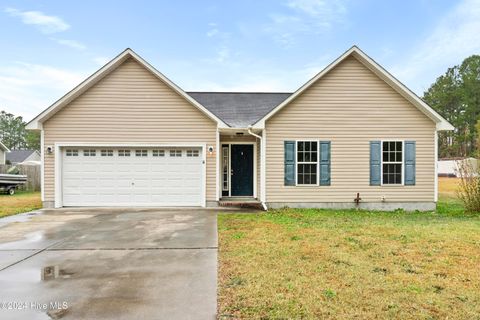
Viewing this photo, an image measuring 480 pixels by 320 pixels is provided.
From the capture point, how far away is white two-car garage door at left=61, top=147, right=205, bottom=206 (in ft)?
41.4

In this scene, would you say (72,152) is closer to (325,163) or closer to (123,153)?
(123,153)

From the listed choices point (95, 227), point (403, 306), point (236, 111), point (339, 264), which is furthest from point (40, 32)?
point (403, 306)

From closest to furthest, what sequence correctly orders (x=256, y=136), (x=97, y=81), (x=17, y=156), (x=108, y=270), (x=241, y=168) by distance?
(x=108, y=270), (x=256, y=136), (x=97, y=81), (x=241, y=168), (x=17, y=156)

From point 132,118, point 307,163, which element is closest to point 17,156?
point 132,118

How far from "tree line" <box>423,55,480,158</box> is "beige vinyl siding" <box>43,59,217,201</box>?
Result: 44776 millimetres

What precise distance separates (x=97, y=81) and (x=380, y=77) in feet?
35.5

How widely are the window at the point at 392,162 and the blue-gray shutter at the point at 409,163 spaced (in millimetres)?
207

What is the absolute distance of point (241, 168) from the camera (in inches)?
560

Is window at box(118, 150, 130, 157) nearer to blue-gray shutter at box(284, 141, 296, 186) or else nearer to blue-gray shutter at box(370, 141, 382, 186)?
blue-gray shutter at box(284, 141, 296, 186)

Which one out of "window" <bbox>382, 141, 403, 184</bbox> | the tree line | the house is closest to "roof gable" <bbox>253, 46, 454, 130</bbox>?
the house

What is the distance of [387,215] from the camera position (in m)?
11.1

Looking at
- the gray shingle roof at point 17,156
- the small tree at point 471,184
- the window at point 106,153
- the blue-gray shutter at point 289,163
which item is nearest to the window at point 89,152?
the window at point 106,153

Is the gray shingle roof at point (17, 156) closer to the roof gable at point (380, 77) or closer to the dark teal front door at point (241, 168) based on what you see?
the dark teal front door at point (241, 168)

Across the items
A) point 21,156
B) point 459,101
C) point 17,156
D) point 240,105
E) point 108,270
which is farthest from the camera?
point 459,101
